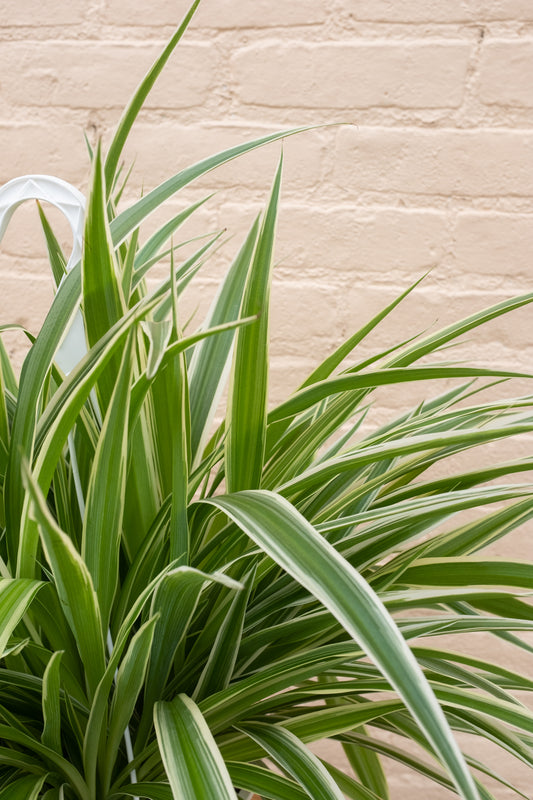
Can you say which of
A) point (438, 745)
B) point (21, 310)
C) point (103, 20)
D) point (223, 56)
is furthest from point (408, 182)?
point (438, 745)

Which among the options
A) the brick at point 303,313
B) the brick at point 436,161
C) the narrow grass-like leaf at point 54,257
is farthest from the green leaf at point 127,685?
the brick at point 436,161

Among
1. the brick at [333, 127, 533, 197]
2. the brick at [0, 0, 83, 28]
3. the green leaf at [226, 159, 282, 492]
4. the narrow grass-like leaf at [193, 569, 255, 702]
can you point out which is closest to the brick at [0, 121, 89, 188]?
the brick at [0, 0, 83, 28]

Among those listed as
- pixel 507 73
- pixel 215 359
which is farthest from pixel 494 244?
pixel 215 359

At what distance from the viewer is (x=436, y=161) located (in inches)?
39.8

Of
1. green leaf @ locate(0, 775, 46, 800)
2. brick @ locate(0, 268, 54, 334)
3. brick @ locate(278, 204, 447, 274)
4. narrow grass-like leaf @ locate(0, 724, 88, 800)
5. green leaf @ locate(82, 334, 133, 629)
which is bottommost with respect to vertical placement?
green leaf @ locate(0, 775, 46, 800)

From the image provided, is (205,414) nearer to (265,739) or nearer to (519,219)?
(265,739)

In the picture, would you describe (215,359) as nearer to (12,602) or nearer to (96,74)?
(12,602)

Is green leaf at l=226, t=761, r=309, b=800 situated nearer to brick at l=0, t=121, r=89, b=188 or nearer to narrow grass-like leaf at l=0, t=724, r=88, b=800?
narrow grass-like leaf at l=0, t=724, r=88, b=800

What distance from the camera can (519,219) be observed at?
1.00 meters

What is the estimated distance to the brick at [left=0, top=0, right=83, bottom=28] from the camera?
106cm

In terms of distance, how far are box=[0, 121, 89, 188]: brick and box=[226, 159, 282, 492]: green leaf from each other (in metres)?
0.69

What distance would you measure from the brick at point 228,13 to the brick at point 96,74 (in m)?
0.03

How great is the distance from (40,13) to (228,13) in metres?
0.28

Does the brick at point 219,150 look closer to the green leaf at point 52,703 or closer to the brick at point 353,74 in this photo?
the brick at point 353,74
